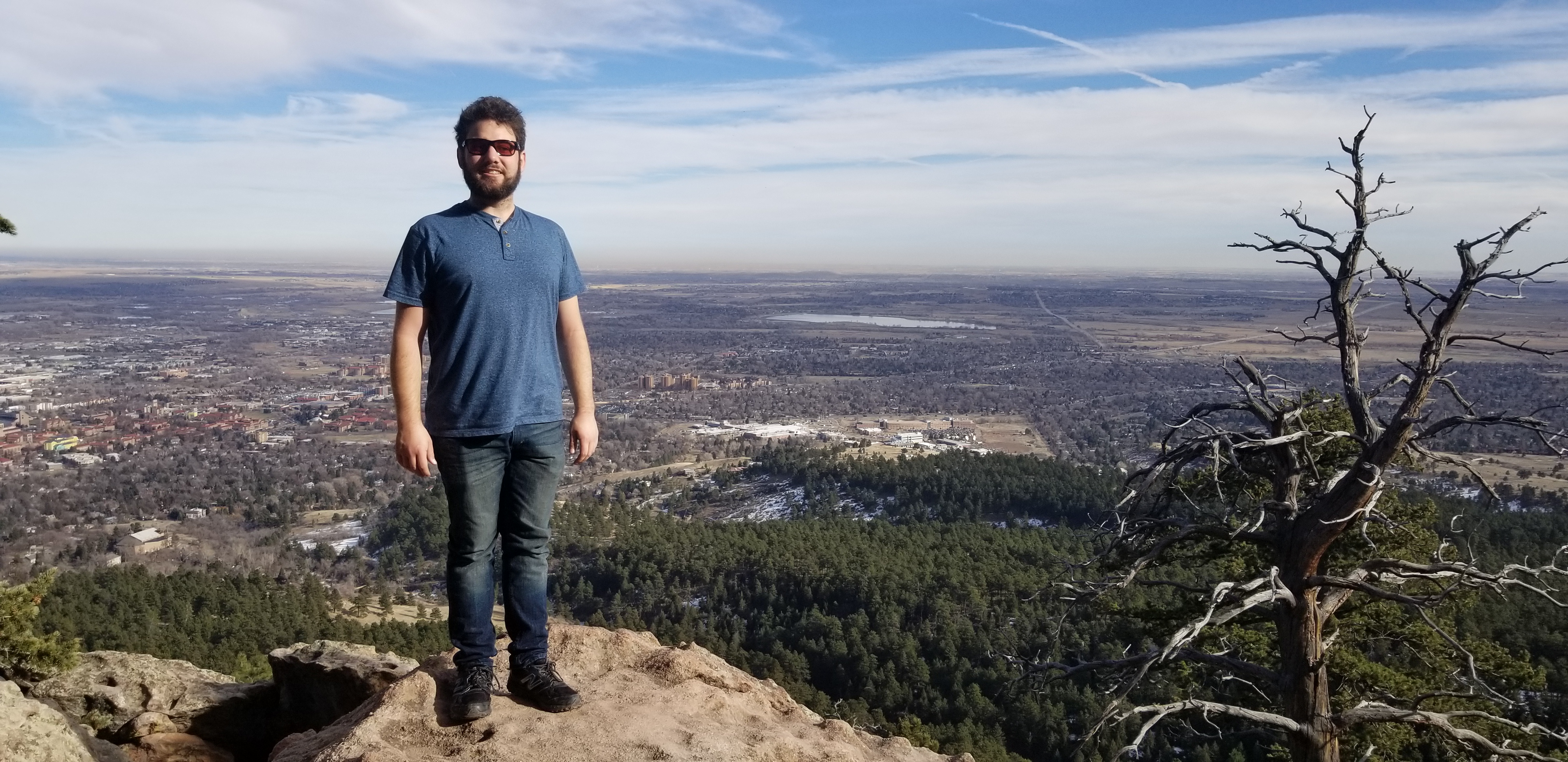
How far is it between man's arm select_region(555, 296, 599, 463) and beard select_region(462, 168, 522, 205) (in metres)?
0.67

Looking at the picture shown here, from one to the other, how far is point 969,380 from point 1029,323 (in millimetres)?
61172

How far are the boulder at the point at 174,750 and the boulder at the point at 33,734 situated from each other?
6.48 feet

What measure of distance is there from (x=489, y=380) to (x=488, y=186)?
3.19 feet

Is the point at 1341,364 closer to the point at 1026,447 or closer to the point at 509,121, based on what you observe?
the point at 509,121

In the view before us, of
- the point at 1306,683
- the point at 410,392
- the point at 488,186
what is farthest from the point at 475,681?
the point at 1306,683

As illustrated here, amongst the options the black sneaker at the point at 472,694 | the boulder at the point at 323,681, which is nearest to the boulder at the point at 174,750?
the boulder at the point at 323,681

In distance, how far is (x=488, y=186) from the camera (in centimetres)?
476

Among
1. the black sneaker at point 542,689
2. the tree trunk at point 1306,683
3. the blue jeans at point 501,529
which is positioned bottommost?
the tree trunk at point 1306,683

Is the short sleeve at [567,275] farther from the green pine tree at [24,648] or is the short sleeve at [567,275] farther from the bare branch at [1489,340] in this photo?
the green pine tree at [24,648]

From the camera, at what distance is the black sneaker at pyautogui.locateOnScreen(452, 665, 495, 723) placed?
5016 mm

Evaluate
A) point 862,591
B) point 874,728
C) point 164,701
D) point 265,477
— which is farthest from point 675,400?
point 164,701

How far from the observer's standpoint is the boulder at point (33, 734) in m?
5.39

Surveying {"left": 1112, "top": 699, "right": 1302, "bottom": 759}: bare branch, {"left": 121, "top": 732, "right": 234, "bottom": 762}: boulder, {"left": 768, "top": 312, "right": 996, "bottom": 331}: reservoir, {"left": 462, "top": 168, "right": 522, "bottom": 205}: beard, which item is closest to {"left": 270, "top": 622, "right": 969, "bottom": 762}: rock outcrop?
{"left": 1112, "top": 699, "right": 1302, "bottom": 759}: bare branch

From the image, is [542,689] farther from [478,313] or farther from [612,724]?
[478,313]
